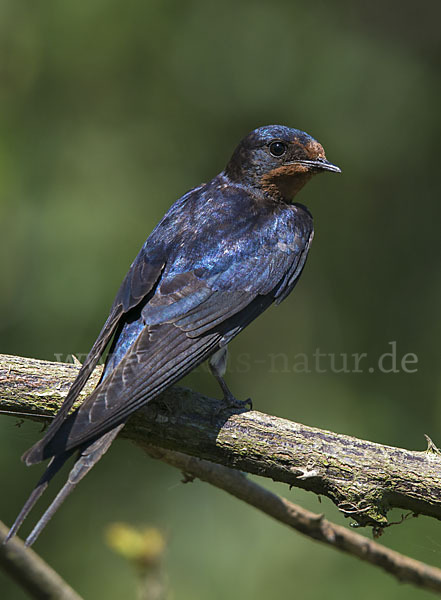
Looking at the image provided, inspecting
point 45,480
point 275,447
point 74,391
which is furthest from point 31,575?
point 275,447

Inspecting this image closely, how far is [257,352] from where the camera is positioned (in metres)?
4.45

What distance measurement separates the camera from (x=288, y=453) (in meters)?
2.45

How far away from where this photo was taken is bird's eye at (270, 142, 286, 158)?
332 cm

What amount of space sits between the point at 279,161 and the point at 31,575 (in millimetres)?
2068

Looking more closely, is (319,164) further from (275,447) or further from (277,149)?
(275,447)

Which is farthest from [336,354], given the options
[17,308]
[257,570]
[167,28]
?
[167,28]

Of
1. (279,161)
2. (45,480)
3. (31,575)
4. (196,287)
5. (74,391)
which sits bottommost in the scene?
(31,575)

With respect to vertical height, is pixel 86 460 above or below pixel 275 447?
below

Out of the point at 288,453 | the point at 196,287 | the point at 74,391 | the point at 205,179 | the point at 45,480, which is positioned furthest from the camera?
the point at 205,179

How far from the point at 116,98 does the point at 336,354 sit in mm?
1866

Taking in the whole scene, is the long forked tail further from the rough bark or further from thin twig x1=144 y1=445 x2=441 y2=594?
thin twig x1=144 y1=445 x2=441 y2=594

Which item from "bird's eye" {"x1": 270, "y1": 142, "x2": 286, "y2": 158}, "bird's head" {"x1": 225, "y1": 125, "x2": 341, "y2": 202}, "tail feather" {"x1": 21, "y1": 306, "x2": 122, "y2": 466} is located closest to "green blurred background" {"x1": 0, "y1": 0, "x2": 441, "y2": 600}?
"bird's head" {"x1": 225, "y1": 125, "x2": 341, "y2": 202}

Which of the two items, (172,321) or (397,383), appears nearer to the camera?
(172,321)

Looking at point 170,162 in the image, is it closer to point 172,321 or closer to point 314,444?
point 172,321
